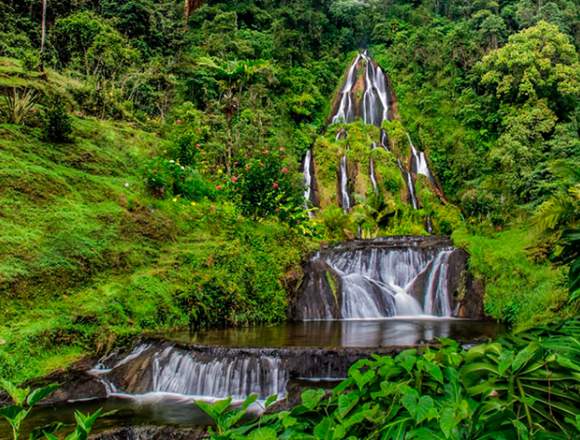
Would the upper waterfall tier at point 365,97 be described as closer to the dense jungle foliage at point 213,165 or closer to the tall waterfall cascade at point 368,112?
the tall waterfall cascade at point 368,112

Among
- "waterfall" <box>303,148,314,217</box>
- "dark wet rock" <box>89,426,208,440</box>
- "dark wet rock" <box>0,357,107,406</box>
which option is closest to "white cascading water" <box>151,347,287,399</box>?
"dark wet rock" <box>0,357,107,406</box>

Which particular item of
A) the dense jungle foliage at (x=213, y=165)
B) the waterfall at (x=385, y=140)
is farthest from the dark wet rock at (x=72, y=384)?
the waterfall at (x=385, y=140)

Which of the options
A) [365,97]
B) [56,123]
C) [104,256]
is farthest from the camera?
[365,97]

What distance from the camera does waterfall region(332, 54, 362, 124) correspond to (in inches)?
1174

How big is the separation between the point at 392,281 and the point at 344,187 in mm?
12471

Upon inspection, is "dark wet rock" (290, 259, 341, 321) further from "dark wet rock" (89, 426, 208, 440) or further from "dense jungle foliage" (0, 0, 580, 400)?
"dark wet rock" (89, 426, 208, 440)

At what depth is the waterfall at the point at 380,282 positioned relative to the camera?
11336mm

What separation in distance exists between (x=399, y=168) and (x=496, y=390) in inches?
1016

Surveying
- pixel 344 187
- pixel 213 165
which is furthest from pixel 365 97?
pixel 213 165

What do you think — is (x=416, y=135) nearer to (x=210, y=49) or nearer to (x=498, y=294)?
(x=210, y=49)

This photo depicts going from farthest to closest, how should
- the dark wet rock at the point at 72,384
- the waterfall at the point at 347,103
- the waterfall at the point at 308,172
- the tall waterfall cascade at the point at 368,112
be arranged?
1. the waterfall at the point at 347,103
2. the tall waterfall cascade at the point at 368,112
3. the waterfall at the point at 308,172
4. the dark wet rock at the point at 72,384

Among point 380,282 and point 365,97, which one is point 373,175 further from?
point 380,282

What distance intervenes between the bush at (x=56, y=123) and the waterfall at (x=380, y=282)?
7.43 m

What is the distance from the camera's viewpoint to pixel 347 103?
31.0m
